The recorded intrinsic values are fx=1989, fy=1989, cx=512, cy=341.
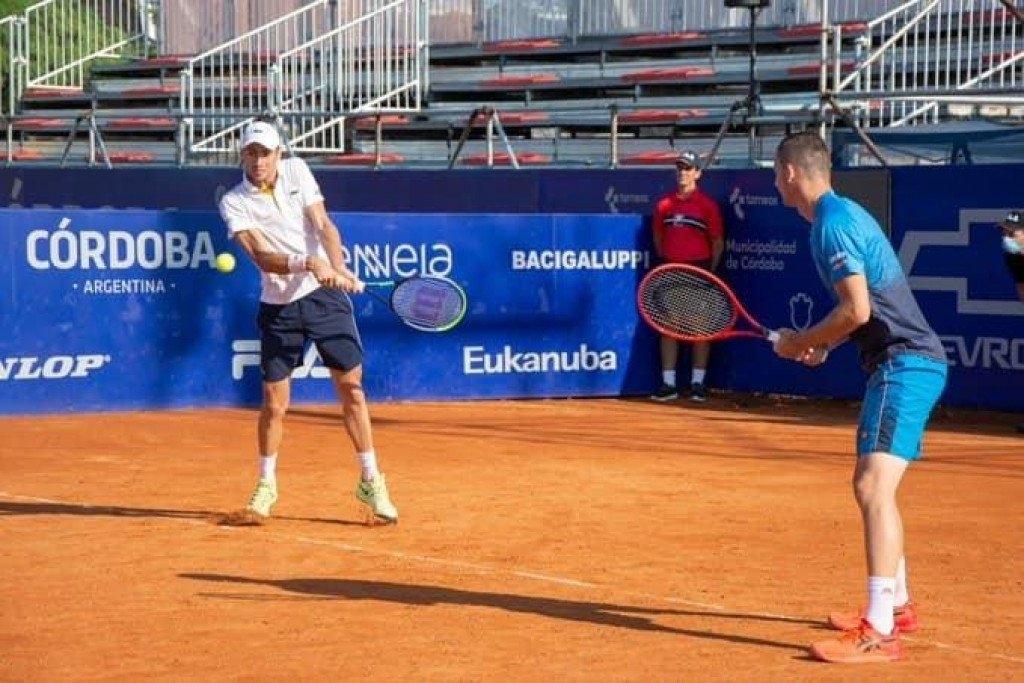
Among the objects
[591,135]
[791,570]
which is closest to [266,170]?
[791,570]

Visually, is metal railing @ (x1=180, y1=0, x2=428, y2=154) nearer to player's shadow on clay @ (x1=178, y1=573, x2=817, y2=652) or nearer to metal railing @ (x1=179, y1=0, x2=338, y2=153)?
metal railing @ (x1=179, y1=0, x2=338, y2=153)

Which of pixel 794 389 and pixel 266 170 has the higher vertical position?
pixel 266 170

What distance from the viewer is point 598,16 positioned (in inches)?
1085

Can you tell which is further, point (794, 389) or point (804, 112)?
point (804, 112)

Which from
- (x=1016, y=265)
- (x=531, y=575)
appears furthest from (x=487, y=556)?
(x=1016, y=265)

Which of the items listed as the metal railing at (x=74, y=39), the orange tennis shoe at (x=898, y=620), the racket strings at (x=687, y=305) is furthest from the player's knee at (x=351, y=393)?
the metal railing at (x=74, y=39)

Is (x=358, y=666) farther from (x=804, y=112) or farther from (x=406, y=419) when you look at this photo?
(x=804, y=112)

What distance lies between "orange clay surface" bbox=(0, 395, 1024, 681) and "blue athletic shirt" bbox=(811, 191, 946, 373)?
3.67 ft

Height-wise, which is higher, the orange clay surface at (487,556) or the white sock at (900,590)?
the white sock at (900,590)

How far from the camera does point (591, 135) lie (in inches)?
976

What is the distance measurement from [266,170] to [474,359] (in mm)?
6927

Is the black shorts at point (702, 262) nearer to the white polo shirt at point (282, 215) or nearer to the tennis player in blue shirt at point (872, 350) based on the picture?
the white polo shirt at point (282, 215)

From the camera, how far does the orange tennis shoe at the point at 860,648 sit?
6969mm

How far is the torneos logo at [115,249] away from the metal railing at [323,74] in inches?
387
